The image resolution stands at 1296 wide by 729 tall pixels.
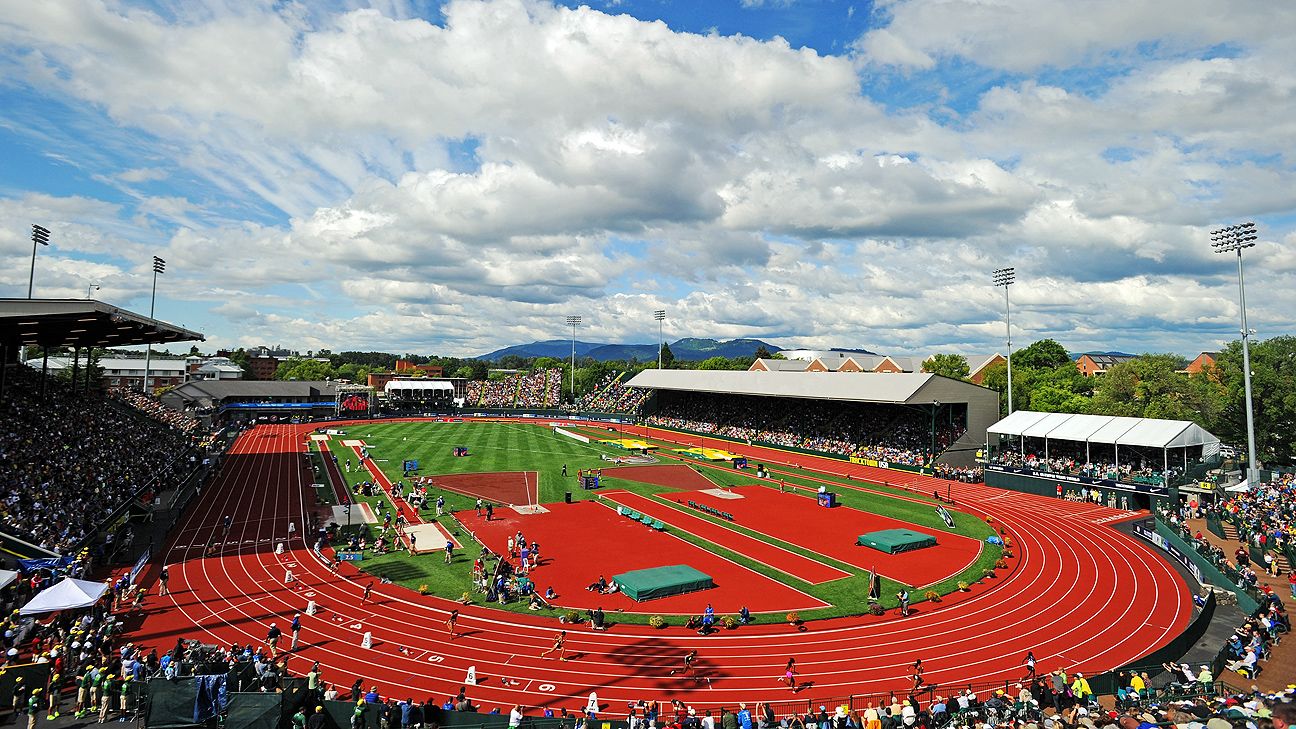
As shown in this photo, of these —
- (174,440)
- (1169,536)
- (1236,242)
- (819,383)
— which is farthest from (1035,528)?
(174,440)

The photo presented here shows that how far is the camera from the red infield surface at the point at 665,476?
50.6m

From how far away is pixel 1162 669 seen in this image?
19016 millimetres

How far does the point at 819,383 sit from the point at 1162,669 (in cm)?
4749

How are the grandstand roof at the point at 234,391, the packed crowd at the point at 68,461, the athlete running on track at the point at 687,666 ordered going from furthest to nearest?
the grandstand roof at the point at 234,391 → the packed crowd at the point at 68,461 → the athlete running on track at the point at 687,666

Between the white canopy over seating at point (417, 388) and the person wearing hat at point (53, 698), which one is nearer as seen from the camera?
the person wearing hat at point (53, 698)

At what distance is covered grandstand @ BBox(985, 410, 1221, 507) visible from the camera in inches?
1741

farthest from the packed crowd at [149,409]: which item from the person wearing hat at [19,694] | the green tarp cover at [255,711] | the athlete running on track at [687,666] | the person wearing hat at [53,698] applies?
the athlete running on track at [687,666]

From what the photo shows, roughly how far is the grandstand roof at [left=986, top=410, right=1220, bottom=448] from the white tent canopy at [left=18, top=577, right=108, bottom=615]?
5641cm

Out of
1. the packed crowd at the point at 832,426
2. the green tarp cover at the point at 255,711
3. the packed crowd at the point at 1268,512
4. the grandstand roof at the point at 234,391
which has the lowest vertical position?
the green tarp cover at the point at 255,711

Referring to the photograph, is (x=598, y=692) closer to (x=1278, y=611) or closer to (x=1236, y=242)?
(x=1278, y=611)


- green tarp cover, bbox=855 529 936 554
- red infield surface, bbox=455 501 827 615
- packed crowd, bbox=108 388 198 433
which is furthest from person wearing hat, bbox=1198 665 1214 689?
packed crowd, bbox=108 388 198 433

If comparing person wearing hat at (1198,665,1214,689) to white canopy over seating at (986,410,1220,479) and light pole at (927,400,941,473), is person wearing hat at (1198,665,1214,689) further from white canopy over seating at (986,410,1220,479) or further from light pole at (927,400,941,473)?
light pole at (927,400,941,473)

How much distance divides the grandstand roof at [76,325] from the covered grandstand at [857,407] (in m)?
51.7

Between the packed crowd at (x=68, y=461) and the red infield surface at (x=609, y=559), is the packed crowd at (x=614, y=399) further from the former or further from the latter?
the packed crowd at (x=68, y=461)
